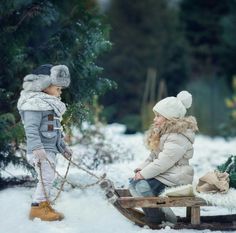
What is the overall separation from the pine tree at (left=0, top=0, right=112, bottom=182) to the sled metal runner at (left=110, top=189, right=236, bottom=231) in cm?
131

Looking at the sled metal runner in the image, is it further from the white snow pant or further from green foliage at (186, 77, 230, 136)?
green foliage at (186, 77, 230, 136)

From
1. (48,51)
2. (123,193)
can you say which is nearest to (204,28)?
(48,51)

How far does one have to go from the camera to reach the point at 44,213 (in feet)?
15.6

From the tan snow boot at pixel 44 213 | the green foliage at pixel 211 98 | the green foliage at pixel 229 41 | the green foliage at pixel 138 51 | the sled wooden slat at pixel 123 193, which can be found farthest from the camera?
the green foliage at pixel 229 41

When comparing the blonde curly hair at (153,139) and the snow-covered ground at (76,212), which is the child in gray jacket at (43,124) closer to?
the snow-covered ground at (76,212)

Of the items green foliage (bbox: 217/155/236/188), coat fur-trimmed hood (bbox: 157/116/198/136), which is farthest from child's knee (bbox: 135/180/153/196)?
green foliage (bbox: 217/155/236/188)

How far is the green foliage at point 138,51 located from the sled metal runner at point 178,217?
39.0 feet

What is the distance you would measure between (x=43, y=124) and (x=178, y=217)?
149cm

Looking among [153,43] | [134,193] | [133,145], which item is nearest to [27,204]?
[134,193]

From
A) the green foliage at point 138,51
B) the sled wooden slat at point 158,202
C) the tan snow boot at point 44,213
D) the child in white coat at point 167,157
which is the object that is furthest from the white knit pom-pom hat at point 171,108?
the green foliage at point 138,51

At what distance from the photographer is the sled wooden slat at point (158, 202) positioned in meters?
4.52

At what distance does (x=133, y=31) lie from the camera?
57.1 feet

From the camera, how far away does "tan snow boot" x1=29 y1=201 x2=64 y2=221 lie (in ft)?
15.5

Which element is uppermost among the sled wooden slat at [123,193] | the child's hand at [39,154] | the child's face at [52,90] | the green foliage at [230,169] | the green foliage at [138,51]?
the green foliage at [138,51]
